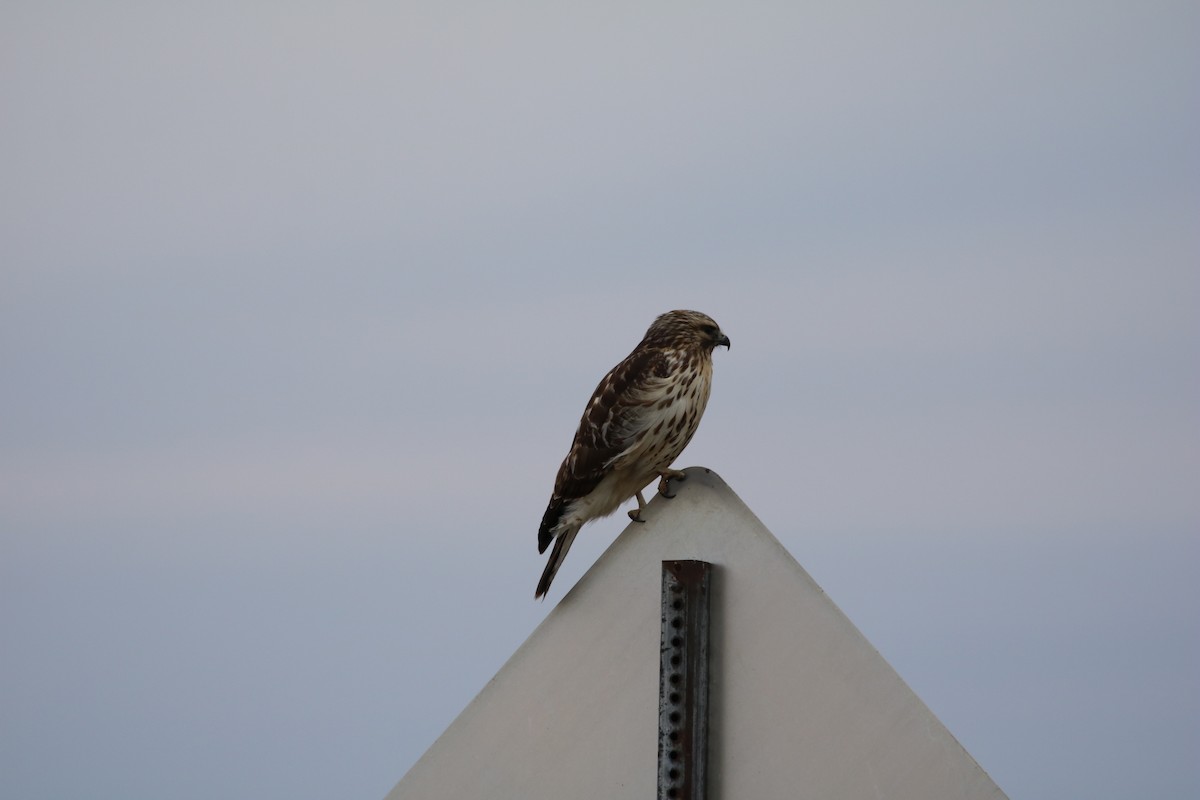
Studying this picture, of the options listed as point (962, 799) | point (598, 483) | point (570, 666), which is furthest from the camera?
point (598, 483)

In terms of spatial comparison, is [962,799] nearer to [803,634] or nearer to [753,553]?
[803,634]

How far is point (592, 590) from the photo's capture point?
465cm

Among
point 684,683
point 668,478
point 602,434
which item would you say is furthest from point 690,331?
point 684,683

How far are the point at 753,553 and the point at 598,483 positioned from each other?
112 centimetres

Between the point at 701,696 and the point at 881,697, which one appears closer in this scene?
the point at 881,697

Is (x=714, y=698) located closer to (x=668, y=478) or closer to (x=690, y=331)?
(x=668, y=478)

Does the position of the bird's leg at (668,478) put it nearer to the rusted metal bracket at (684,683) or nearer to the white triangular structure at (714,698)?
the white triangular structure at (714,698)

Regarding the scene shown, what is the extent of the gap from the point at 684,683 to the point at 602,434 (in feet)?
4.35

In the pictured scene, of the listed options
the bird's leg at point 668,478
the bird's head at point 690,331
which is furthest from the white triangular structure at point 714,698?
the bird's head at point 690,331

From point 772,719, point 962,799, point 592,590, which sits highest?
point 592,590

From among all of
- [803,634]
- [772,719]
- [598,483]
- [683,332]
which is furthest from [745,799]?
[683,332]

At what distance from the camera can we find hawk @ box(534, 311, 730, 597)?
17.6ft

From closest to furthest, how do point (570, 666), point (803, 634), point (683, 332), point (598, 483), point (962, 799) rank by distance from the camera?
point (962, 799) → point (803, 634) → point (570, 666) → point (598, 483) → point (683, 332)

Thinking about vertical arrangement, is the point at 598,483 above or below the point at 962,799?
above
